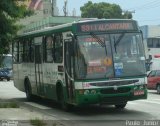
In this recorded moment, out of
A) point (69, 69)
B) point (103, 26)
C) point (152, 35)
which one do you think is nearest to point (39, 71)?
point (69, 69)

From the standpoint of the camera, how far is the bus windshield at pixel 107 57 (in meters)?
16.6

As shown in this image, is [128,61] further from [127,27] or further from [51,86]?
[51,86]

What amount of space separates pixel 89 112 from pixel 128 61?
248cm

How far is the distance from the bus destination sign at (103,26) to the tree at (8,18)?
2.97 meters

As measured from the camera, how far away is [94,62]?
54.6 ft

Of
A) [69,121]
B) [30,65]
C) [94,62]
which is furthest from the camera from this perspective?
[30,65]

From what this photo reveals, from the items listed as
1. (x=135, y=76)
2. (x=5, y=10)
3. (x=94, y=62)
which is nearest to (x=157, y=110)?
(x=135, y=76)

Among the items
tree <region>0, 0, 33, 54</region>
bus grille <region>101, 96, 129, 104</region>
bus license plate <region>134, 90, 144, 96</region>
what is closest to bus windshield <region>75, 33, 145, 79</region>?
bus license plate <region>134, 90, 144, 96</region>

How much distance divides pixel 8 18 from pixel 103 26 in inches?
186

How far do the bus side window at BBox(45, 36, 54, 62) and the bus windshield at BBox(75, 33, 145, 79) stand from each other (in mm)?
2659

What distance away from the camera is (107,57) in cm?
1678

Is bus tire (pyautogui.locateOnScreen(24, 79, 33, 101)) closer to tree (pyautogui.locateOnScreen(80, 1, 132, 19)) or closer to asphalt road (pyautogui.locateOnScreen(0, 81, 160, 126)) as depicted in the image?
asphalt road (pyautogui.locateOnScreen(0, 81, 160, 126))

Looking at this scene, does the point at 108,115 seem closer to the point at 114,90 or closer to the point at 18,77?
the point at 114,90

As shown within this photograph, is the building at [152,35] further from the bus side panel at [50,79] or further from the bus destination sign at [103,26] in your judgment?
the bus destination sign at [103,26]
